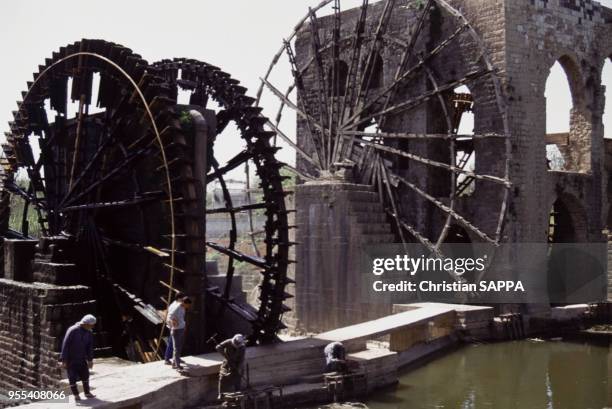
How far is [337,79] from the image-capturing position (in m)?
18.6

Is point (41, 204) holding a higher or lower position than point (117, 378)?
higher

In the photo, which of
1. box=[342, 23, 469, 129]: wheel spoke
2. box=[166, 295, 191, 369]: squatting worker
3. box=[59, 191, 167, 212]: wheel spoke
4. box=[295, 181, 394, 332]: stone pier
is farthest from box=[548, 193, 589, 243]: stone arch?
box=[166, 295, 191, 369]: squatting worker

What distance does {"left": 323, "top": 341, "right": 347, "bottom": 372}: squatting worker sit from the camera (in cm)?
941

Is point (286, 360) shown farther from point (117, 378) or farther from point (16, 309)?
point (16, 309)

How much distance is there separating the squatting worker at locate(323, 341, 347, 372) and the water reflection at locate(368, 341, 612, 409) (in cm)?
63

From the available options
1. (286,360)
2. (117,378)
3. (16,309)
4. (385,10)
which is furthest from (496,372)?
(385,10)

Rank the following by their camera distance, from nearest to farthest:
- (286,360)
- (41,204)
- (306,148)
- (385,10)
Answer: (286,360) → (41,204) → (385,10) → (306,148)

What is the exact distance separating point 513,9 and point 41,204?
10.3 m

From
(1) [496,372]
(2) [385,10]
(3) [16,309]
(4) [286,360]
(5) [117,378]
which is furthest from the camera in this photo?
(2) [385,10]

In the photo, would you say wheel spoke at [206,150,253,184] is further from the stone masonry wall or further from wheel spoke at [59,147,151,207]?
the stone masonry wall

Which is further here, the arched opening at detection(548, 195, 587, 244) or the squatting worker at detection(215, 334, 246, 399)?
the arched opening at detection(548, 195, 587, 244)

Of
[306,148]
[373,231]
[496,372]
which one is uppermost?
[306,148]

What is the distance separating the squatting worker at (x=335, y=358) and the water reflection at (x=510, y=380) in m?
0.63

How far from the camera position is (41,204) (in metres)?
12.6
